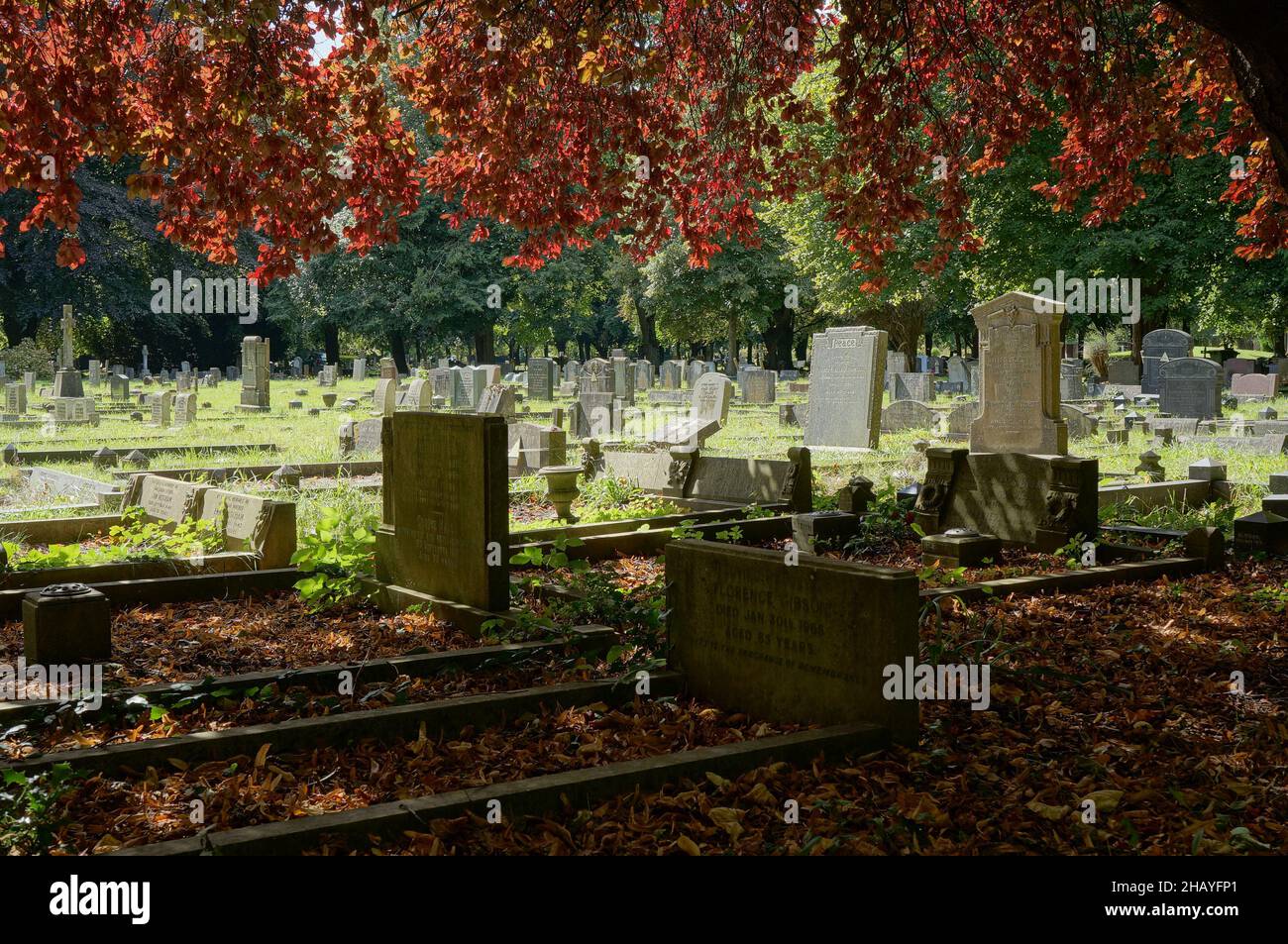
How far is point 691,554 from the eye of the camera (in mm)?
6023

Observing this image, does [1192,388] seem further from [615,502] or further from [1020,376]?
[615,502]

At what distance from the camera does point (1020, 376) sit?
1489 cm

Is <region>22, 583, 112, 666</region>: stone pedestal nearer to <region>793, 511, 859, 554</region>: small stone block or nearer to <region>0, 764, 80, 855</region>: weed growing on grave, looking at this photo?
<region>0, 764, 80, 855</region>: weed growing on grave

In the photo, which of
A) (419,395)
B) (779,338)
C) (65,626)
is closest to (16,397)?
(419,395)

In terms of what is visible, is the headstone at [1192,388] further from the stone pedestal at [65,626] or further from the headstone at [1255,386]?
the stone pedestal at [65,626]

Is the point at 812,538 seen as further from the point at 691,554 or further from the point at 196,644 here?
the point at 196,644

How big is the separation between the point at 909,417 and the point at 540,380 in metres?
14.9

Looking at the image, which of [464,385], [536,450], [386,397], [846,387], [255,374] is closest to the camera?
[536,450]

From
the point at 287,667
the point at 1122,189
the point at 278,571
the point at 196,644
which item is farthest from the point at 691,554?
the point at 1122,189

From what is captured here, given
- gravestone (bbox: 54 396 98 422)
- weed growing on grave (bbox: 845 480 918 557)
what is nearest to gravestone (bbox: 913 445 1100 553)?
weed growing on grave (bbox: 845 480 918 557)

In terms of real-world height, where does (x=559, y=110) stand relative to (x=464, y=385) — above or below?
above

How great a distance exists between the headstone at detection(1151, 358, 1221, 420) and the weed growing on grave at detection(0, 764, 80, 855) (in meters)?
22.9

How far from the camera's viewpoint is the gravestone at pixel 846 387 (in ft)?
63.0

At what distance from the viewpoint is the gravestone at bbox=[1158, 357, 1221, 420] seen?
23109 mm
